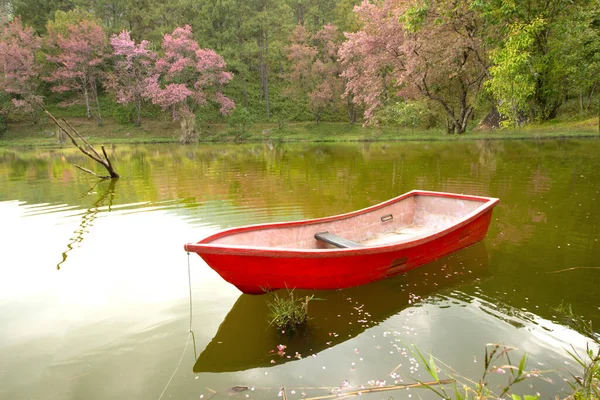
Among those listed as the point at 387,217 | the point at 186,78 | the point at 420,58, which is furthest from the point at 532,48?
the point at 186,78

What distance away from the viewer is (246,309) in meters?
4.85

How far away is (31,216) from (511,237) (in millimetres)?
11178

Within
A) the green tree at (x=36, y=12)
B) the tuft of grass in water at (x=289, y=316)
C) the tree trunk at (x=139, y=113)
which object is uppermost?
the green tree at (x=36, y=12)

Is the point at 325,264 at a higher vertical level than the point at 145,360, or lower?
higher

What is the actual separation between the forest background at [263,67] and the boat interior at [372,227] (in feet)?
41.9

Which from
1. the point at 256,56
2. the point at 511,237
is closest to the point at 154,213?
the point at 511,237

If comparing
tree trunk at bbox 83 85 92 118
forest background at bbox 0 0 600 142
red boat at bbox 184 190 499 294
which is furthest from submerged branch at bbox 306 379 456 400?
tree trunk at bbox 83 85 92 118

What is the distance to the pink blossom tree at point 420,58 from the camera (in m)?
20.7

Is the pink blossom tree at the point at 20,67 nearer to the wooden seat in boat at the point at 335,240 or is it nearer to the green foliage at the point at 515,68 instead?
the green foliage at the point at 515,68

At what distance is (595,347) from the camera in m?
3.76

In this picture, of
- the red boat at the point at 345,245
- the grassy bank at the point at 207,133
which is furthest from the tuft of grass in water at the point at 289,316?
the grassy bank at the point at 207,133

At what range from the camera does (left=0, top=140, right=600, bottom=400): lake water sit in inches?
141

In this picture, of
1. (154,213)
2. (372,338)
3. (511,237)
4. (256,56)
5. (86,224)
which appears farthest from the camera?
(256,56)

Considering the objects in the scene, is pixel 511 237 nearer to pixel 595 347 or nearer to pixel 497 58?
pixel 595 347
